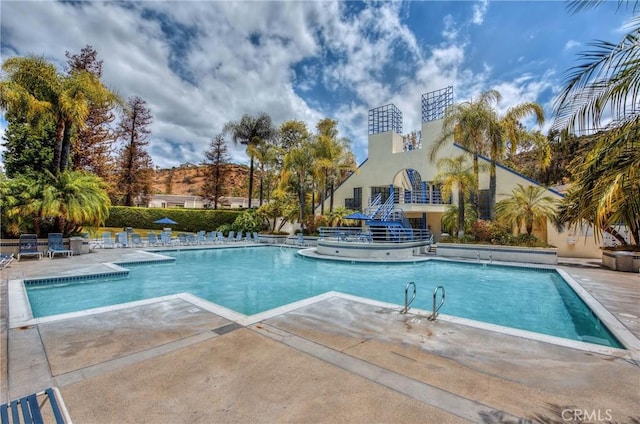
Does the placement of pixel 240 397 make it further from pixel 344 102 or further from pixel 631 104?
pixel 344 102

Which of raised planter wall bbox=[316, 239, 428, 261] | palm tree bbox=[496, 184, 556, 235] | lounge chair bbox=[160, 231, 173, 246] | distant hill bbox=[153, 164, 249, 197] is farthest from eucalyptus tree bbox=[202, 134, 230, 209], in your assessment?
distant hill bbox=[153, 164, 249, 197]

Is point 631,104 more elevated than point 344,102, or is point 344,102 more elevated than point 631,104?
point 344,102

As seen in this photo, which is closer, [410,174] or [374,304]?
[374,304]

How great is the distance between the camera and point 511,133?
16.4 m

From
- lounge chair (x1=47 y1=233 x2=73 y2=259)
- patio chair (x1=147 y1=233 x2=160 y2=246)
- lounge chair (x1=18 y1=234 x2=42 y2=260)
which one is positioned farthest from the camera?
patio chair (x1=147 y1=233 x2=160 y2=246)

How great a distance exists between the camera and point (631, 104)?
13.1ft

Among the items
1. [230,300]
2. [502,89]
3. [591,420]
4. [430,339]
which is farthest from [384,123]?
[591,420]

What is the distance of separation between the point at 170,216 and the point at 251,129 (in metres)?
12.6

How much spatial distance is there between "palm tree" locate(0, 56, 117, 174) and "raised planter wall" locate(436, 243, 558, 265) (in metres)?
19.7

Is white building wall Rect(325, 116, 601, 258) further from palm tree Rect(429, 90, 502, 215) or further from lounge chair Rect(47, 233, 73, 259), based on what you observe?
lounge chair Rect(47, 233, 73, 259)

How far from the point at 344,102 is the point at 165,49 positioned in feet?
51.3

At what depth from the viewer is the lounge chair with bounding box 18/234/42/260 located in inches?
513

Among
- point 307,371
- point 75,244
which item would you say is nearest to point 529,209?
point 307,371

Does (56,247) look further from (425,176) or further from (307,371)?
(425,176)
